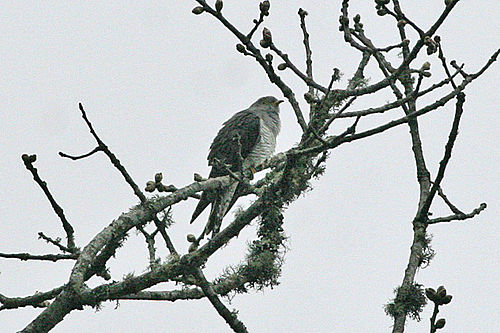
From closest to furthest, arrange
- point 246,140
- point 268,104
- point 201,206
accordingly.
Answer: point 201,206 < point 246,140 < point 268,104

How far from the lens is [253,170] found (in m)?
5.90

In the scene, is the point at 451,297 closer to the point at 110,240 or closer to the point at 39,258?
the point at 110,240

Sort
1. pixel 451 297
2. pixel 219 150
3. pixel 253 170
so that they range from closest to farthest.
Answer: pixel 451 297
pixel 253 170
pixel 219 150

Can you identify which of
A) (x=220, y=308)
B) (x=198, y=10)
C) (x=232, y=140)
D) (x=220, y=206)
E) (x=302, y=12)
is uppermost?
(x=232, y=140)

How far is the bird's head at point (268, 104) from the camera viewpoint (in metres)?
9.19

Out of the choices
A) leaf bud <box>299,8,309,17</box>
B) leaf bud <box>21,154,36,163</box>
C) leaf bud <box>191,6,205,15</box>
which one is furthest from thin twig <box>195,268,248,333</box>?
leaf bud <box>299,8,309,17</box>

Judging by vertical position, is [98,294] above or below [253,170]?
below

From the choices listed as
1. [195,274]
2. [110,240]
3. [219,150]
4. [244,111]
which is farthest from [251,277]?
[244,111]

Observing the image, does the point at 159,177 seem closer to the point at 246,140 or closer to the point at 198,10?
the point at 198,10

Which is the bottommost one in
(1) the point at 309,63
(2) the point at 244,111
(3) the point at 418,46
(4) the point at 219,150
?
(3) the point at 418,46

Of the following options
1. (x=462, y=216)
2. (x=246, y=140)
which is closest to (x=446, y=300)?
(x=462, y=216)

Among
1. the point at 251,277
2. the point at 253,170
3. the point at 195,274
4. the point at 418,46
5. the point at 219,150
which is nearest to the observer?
the point at 418,46

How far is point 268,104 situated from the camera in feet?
30.6

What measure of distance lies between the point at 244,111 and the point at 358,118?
18.5ft
